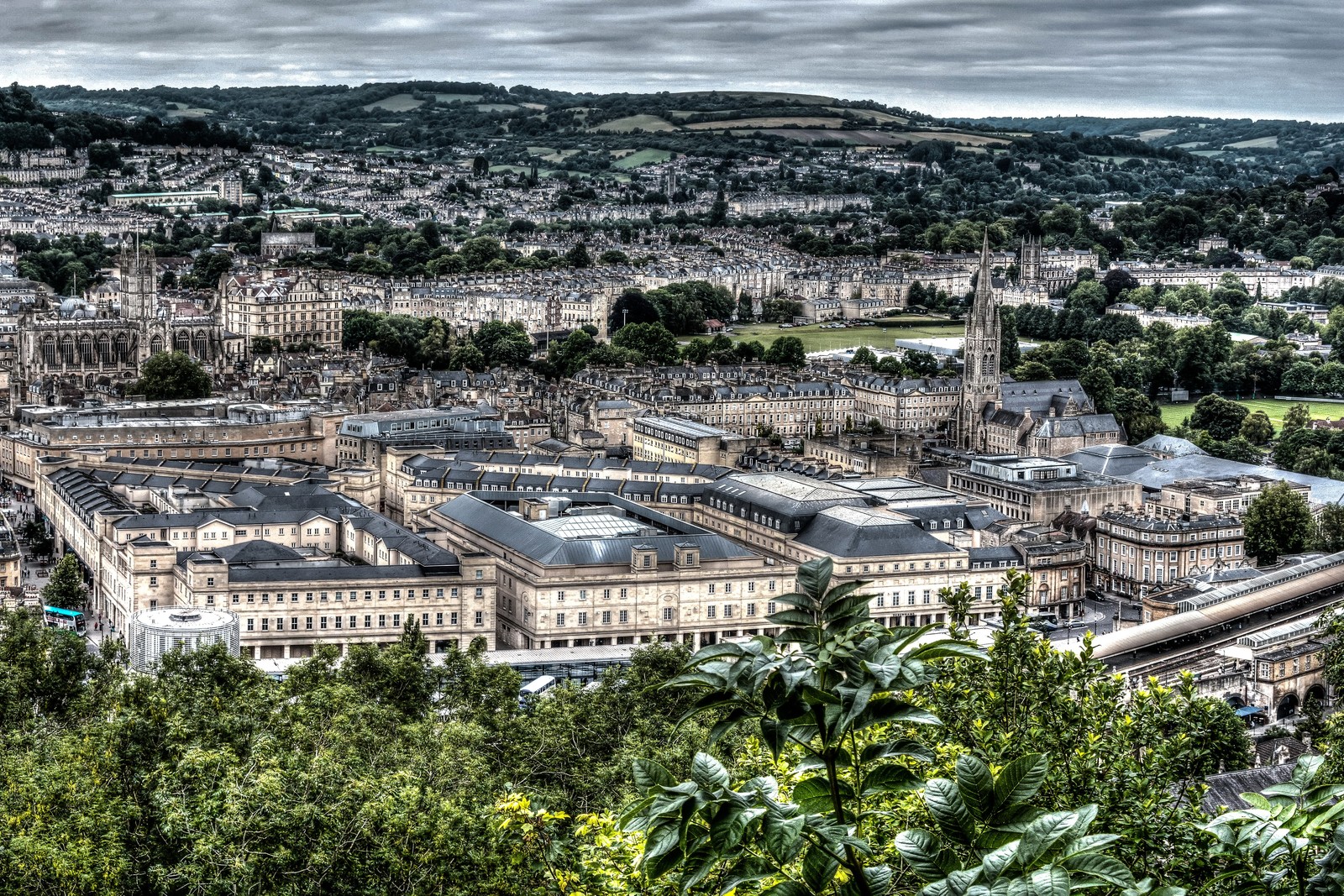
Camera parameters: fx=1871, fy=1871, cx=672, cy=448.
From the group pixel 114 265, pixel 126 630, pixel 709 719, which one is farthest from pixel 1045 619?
pixel 114 265

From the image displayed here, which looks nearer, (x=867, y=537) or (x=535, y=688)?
(x=535, y=688)

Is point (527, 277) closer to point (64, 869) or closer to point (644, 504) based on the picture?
point (644, 504)

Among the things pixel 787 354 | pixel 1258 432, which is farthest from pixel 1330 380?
pixel 787 354

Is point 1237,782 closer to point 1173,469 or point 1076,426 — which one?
point 1173,469

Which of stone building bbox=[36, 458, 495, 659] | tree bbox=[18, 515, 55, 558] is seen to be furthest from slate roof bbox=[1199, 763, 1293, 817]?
tree bbox=[18, 515, 55, 558]

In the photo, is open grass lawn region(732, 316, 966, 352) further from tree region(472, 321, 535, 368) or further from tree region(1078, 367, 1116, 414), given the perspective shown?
tree region(1078, 367, 1116, 414)

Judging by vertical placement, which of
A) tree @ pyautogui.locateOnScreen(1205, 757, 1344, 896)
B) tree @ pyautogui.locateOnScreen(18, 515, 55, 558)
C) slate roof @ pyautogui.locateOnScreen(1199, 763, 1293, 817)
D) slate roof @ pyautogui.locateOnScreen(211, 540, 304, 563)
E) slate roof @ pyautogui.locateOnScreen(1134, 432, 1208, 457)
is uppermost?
tree @ pyautogui.locateOnScreen(1205, 757, 1344, 896)

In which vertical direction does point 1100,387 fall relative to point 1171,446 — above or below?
above
